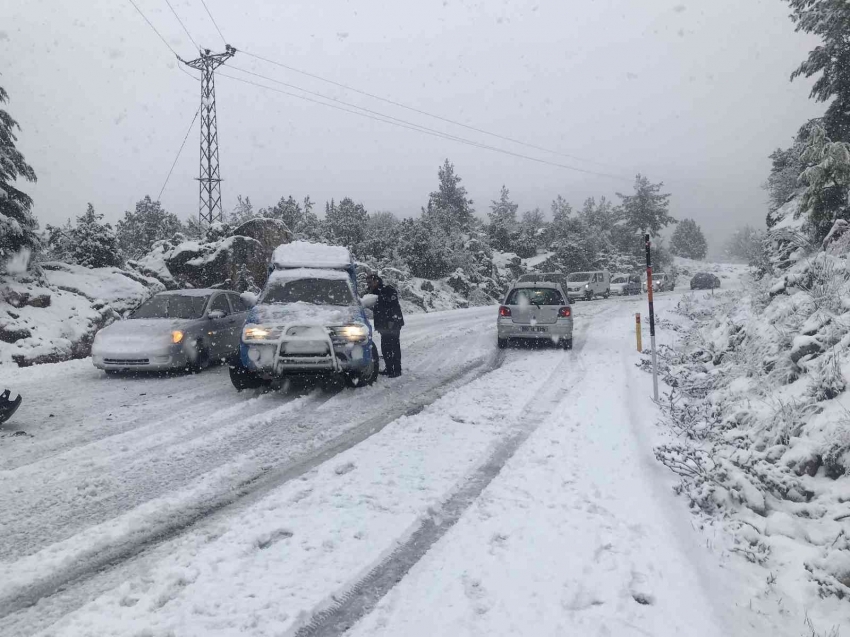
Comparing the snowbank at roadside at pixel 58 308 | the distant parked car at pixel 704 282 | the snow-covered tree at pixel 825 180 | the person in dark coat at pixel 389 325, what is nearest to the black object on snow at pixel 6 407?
the person in dark coat at pixel 389 325

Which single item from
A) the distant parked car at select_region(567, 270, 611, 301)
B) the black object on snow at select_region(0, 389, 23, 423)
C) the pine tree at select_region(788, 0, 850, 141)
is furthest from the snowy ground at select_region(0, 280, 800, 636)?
the distant parked car at select_region(567, 270, 611, 301)

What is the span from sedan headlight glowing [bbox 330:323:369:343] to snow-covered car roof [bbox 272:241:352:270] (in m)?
3.59

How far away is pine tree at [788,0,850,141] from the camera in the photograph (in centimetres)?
1313

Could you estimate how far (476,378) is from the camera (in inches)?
336

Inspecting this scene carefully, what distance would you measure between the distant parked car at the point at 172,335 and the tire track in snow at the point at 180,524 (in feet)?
10.8

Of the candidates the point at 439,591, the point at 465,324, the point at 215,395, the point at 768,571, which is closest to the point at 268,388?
the point at 215,395

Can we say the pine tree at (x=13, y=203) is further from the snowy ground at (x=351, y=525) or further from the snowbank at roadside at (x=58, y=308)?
the snowy ground at (x=351, y=525)

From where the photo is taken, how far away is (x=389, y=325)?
8789 millimetres

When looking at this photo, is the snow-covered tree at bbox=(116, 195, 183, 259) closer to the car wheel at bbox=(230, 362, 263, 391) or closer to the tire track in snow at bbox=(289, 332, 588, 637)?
the car wheel at bbox=(230, 362, 263, 391)

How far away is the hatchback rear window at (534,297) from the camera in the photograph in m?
12.1

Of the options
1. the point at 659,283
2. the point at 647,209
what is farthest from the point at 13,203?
the point at 647,209

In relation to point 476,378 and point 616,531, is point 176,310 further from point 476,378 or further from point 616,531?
point 616,531

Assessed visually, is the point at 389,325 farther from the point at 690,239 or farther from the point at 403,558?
the point at 690,239

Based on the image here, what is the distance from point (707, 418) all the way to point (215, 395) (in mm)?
6427
